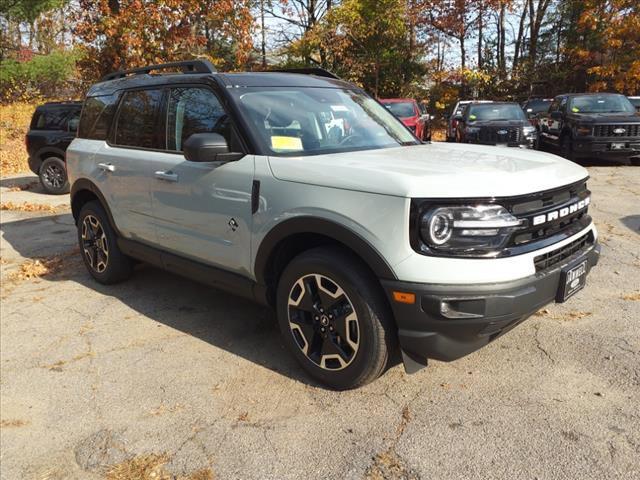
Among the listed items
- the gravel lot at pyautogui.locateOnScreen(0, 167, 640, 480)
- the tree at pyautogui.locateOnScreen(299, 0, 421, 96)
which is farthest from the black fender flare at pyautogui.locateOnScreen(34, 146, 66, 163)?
the tree at pyautogui.locateOnScreen(299, 0, 421, 96)

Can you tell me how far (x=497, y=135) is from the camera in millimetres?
11711

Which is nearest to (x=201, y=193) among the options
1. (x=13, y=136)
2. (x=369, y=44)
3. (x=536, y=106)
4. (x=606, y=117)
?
(x=606, y=117)

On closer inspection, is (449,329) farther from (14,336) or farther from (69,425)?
(14,336)

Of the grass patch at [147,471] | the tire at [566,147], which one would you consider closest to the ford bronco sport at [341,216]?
the grass patch at [147,471]

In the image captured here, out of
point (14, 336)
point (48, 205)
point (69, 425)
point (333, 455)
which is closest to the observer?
point (333, 455)

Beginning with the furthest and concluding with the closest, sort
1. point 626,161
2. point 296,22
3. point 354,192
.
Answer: point 296,22 < point 626,161 < point 354,192

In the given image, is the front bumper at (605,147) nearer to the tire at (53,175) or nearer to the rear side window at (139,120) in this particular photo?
the rear side window at (139,120)

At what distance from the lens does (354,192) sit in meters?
2.75

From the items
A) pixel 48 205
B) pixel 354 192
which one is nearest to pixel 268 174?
pixel 354 192

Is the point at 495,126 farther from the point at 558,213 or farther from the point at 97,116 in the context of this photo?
the point at 558,213

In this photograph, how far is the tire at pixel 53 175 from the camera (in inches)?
432

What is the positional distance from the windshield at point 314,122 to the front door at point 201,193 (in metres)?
0.21

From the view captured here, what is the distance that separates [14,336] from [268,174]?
259cm

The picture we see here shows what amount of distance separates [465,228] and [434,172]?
1.14ft
